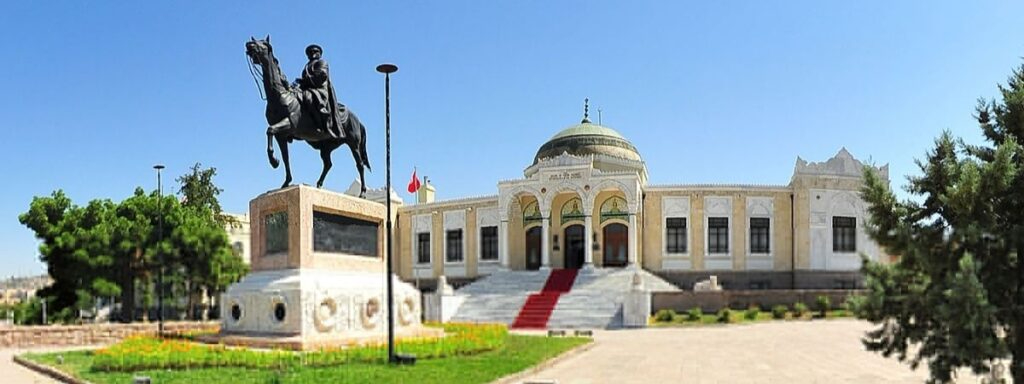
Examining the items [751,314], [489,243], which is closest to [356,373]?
[751,314]

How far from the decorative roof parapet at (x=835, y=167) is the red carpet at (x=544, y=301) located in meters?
12.3

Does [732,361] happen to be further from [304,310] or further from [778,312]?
[778,312]

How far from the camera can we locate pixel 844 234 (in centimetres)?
3897

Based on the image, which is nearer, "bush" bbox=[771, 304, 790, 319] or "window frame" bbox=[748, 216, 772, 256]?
"bush" bbox=[771, 304, 790, 319]

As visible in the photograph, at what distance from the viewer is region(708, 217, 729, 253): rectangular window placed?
129 feet

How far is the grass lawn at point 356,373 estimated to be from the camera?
11.5 m

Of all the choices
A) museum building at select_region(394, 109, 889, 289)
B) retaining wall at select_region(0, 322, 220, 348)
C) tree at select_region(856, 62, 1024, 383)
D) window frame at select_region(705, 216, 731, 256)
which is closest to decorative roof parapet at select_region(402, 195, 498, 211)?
museum building at select_region(394, 109, 889, 289)

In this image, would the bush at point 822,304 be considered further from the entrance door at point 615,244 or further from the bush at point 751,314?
the entrance door at point 615,244

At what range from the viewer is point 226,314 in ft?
57.1

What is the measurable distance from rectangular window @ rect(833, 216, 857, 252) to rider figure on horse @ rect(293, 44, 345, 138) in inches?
1131

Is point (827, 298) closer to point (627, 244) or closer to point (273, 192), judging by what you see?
point (627, 244)

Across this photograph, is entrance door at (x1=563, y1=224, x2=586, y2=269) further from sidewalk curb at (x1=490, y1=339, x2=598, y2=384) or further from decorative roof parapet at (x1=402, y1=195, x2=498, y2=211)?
sidewalk curb at (x1=490, y1=339, x2=598, y2=384)

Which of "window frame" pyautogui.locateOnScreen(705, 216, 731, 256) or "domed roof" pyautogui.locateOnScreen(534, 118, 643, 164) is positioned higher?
"domed roof" pyautogui.locateOnScreen(534, 118, 643, 164)

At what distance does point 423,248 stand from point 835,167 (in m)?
22.5
